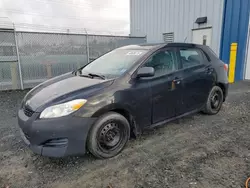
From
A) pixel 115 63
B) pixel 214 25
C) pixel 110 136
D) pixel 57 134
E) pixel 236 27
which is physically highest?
pixel 214 25

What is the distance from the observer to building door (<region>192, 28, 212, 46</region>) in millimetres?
7824

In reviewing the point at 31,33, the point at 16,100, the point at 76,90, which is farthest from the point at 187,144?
the point at 31,33

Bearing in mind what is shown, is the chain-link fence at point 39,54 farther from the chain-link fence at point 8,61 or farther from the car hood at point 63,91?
the car hood at point 63,91

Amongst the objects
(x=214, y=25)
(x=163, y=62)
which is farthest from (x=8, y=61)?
(x=214, y=25)

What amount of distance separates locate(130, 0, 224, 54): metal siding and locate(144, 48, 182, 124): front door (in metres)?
5.37

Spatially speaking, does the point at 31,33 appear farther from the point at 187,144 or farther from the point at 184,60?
the point at 187,144

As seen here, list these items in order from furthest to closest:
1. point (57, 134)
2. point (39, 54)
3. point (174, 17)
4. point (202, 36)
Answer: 1. point (174, 17)
2. point (202, 36)
3. point (39, 54)
4. point (57, 134)

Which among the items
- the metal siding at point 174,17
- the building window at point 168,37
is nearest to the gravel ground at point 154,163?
the metal siding at point 174,17

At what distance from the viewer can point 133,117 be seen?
2791mm

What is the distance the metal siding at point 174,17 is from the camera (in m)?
7.53

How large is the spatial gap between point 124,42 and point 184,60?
5770 millimetres

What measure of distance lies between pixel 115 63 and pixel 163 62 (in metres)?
0.82

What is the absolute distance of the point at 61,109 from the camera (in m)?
2.28

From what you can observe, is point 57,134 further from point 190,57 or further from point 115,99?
point 190,57
